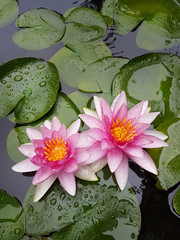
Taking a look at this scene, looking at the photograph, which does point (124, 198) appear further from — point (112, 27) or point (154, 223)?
point (112, 27)

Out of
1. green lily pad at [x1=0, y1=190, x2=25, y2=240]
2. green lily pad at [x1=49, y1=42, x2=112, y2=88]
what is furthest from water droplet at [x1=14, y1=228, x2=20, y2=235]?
green lily pad at [x1=49, y1=42, x2=112, y2=88]

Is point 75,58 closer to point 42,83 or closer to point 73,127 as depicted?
point 42,83

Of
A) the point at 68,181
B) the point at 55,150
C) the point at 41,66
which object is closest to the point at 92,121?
the point at 55,150

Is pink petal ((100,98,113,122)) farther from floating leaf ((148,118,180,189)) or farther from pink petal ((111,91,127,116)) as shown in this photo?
floating leaf ((148,118,180,189))

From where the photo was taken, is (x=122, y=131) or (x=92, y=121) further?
(x=92, y=121)

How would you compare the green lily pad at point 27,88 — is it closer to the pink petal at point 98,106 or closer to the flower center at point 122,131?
the pink petal at point 98,106

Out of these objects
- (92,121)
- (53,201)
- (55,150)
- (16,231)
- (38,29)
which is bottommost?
(16,231)

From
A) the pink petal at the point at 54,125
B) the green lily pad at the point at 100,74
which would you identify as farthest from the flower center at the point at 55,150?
the green lily pad at the point at 100,74
